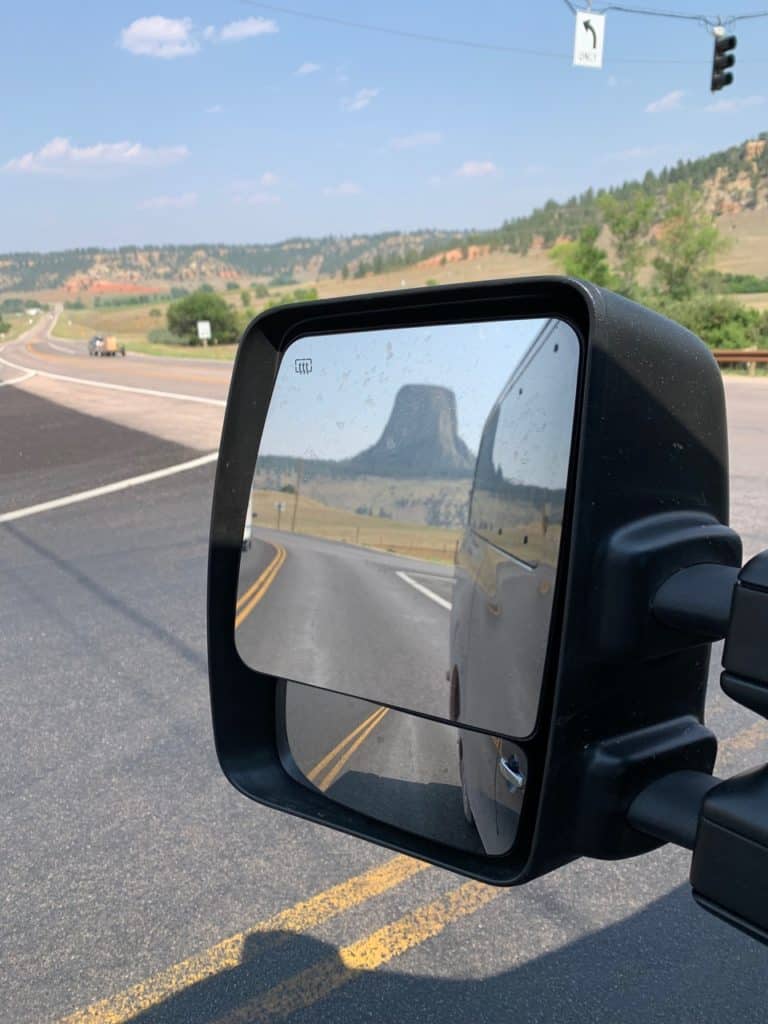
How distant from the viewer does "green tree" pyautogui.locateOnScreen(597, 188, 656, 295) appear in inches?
2276

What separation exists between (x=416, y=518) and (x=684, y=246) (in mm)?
59158

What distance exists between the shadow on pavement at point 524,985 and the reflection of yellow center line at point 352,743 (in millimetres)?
1531

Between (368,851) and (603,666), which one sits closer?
(603,666)

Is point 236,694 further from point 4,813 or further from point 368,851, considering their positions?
point 4,813

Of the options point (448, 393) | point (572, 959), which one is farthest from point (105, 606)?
point (448, 393)

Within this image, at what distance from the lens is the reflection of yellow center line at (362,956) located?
8.52 feet

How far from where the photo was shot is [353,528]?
4.42 ft

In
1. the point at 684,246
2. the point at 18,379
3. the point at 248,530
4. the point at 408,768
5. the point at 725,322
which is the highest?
the point at 684,246

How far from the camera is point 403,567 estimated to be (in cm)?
124

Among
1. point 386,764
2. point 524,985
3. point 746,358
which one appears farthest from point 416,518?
point 746,358

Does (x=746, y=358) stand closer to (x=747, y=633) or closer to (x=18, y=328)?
(x=747, y=633)

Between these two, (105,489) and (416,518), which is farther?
(105,489)

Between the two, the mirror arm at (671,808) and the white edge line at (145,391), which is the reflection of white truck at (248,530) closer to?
the mirror arm at (671,808)

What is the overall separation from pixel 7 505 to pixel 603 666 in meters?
11.1
